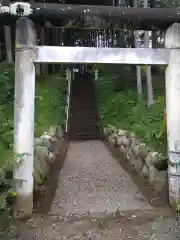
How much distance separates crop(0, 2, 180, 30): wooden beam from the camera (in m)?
4.89

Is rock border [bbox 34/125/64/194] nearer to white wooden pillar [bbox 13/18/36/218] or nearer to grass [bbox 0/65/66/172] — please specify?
grass [bbox 0/65/66/172]

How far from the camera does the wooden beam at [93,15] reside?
4.89m

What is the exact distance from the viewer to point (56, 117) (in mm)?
10977

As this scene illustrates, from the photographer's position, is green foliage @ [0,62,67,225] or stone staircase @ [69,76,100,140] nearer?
green foliage @ [0,62,67,225]

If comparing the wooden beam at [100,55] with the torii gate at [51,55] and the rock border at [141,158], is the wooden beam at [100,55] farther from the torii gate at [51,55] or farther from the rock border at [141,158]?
the rock border at [141,158]

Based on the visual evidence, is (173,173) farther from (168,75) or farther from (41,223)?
(41,223)

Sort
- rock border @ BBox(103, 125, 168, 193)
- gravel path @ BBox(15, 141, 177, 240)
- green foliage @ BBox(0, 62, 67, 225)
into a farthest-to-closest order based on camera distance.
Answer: rock border @ BBox(103, 125, 168, 193), green foliage @ BBox(0, 62, 67, 225), gravel path @ BBox(15, 141, 177, 240)

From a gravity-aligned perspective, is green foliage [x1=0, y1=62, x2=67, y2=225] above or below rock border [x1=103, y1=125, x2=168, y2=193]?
above

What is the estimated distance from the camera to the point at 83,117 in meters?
13.5

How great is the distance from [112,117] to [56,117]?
225 centimetres

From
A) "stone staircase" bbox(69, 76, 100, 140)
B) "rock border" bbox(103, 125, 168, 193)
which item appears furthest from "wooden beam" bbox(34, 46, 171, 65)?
"stone staircase" bbox(69, 76, 100, 140)

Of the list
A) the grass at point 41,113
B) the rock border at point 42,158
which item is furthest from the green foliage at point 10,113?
the rock border at point 42,158

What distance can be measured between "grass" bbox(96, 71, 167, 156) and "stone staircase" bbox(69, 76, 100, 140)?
0.48 m

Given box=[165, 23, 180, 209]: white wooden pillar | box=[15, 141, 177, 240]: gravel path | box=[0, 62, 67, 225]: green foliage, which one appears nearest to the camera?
box=[15, 141, 177, 240]: gravel path
